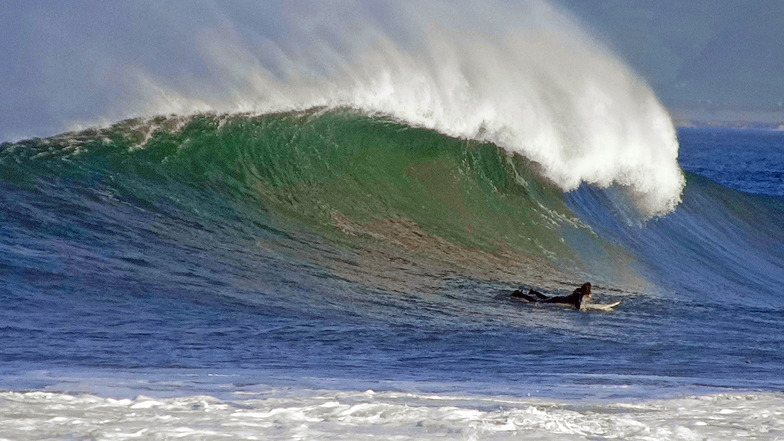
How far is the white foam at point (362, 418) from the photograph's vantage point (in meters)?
3.94

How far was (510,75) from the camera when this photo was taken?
13.5 meters

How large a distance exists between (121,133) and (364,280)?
390 centimetres

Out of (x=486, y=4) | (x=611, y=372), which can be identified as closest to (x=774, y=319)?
(x=611, y=372)

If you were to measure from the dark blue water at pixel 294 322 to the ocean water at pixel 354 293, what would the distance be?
3 centimetres

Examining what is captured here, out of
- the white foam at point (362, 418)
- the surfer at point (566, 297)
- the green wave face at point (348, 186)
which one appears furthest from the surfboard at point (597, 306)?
the white foam at point (362, 418)

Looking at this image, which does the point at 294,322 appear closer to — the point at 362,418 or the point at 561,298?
the point at 561,298

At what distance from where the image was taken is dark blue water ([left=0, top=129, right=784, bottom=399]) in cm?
571

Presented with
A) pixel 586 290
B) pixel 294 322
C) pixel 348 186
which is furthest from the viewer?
pixel 348 186

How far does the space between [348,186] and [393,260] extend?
1915 mm

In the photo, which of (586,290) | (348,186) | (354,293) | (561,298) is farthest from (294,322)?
(348,186)

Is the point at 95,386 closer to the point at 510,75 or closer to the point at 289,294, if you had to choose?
the point at 289,294

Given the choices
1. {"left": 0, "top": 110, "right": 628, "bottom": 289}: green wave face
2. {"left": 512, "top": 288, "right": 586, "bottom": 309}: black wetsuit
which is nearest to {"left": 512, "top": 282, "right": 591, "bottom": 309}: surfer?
{"left": 512, "top": 288, "right": 586, "bottom": 309}: black wetsuit

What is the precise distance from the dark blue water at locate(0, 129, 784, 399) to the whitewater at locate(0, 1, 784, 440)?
0.03 meters

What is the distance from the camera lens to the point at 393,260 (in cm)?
965
